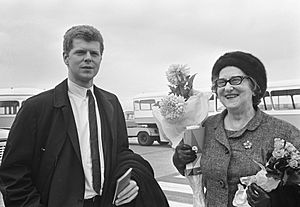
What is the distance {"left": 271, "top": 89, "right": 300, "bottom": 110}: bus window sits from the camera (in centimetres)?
1123

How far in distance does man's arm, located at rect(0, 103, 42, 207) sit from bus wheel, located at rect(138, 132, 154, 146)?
14429mm

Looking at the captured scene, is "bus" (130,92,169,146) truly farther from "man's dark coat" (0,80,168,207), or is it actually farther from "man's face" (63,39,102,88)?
"man's dark coat" (0,80,168,207)

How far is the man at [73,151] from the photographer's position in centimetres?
184

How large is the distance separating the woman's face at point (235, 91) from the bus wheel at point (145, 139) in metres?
14.1

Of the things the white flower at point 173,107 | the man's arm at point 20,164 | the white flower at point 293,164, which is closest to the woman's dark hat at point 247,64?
the white flower at point 173,107

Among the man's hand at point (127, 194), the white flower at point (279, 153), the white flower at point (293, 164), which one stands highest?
the white flower at point (279, 153)

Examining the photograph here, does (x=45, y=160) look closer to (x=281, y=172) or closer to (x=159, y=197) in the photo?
(x=159, y=197)

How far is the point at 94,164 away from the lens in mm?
1908

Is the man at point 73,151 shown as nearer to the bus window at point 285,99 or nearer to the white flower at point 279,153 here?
the white flower at point 279,153

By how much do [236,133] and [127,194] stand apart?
770mm

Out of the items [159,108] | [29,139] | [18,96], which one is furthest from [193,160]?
A: [18,96]

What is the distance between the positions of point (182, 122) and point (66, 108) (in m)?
0.77

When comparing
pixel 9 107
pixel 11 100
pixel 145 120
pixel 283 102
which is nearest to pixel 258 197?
pixel 283 102

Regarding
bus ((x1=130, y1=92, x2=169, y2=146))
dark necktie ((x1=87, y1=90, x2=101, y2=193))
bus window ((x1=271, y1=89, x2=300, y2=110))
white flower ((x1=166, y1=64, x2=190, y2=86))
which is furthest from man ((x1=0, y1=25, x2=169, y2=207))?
bus ((x1=130, y1=92, x2=169, y2=146))
